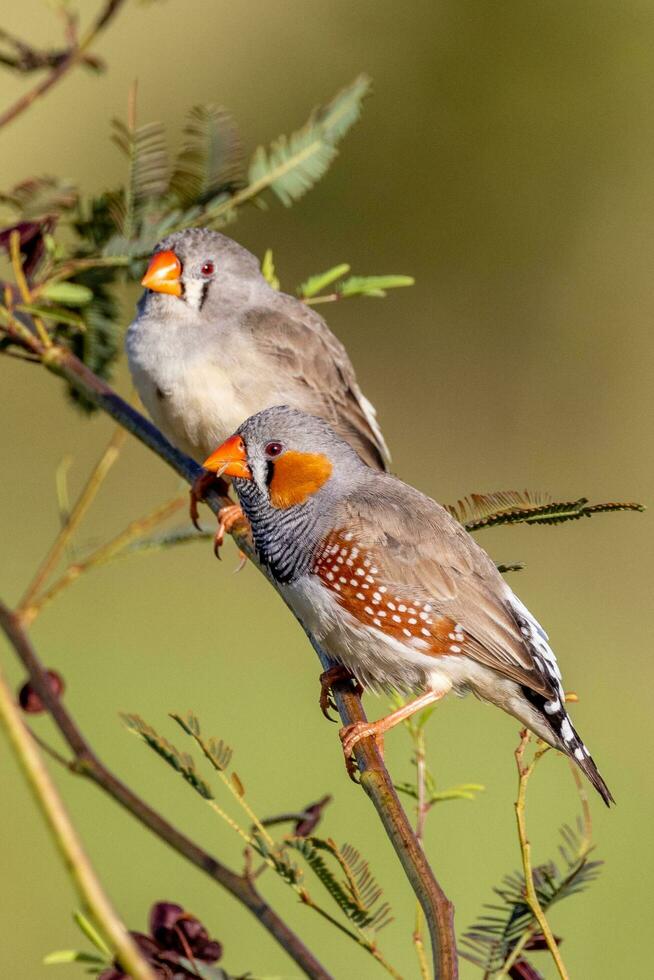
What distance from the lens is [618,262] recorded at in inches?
342

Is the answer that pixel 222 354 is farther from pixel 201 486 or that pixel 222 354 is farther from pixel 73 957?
pixel 73 957

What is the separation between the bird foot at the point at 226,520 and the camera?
2379 millimetres

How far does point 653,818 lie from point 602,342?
3677mm

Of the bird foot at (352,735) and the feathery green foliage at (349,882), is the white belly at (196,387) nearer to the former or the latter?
the bird foot at (352,735)

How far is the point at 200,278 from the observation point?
3262 mm

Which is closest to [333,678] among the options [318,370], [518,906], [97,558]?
[97,558]

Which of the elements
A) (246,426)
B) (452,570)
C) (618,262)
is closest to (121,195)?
(246,426)

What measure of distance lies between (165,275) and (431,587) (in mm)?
1177

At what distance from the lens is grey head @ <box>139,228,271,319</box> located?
125 inches

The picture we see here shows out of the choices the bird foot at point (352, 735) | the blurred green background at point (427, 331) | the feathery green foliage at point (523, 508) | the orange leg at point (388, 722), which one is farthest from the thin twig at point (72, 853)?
the blurred green background at point (427, 331)

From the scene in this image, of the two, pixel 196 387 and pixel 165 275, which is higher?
pixel 165 275

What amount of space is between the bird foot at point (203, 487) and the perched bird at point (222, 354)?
24 centimetres

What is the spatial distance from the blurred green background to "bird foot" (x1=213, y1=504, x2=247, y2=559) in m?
3.32

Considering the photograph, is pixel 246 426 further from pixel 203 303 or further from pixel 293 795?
pixel 293 795
